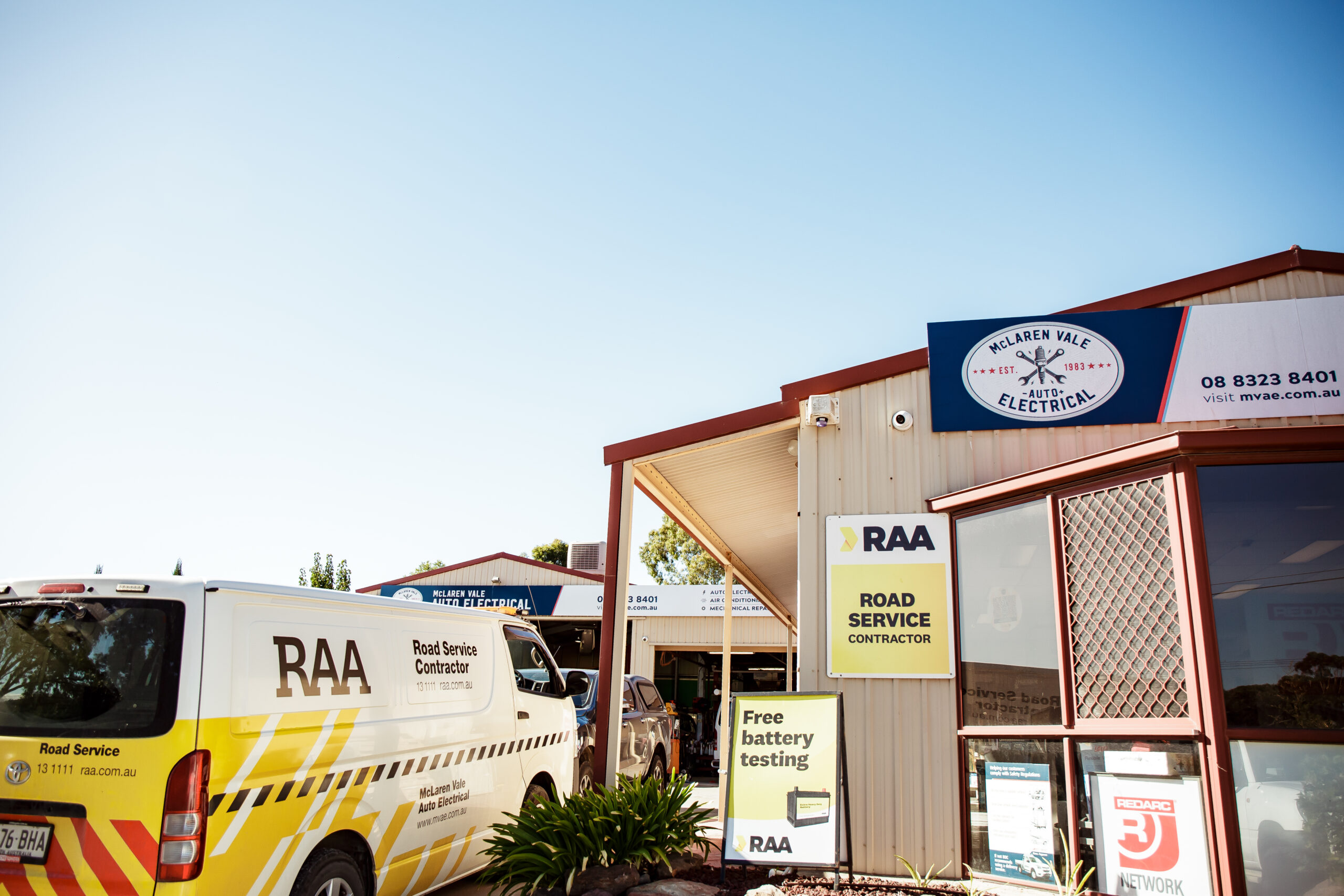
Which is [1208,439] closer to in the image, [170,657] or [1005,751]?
[1005,751]

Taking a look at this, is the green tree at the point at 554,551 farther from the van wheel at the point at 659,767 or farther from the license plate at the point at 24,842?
the license plate at the point at 24,842

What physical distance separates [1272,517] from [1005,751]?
2.24 m

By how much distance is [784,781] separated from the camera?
5.86m

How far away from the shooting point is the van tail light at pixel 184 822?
373cm

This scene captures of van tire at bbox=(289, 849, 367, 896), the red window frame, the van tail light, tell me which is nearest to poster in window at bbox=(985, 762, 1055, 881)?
the red window frame

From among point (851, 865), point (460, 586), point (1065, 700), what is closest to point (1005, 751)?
point (1065, 700)

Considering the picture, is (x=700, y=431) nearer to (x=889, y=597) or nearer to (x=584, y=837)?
(x=889, y=597)

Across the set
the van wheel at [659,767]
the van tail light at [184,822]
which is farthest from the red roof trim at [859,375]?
the van wheel at [659,767]

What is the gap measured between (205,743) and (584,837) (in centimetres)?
257

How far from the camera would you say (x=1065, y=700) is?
555 centimetres

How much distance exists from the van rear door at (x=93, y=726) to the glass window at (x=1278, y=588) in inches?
215

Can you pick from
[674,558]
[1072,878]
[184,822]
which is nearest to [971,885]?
[1072,878]

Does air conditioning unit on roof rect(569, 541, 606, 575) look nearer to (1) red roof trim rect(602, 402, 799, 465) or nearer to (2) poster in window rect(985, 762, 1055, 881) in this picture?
(1) red roof trim rect(602, 402, 799, 465)

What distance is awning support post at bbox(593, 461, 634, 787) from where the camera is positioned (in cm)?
708
